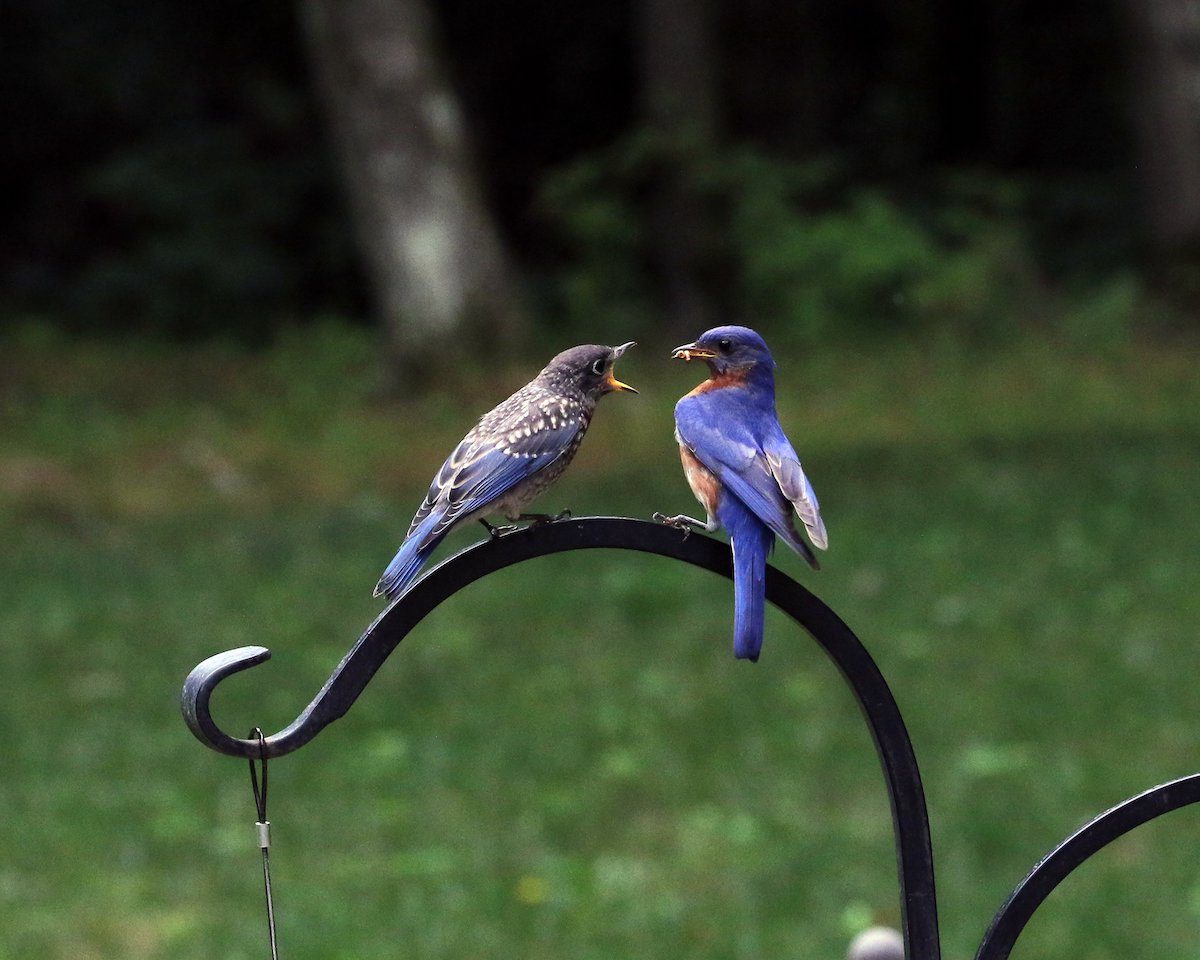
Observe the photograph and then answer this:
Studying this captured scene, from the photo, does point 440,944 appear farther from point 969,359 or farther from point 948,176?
point 948,176

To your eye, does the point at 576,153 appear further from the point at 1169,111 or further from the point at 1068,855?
the point at 1068,855

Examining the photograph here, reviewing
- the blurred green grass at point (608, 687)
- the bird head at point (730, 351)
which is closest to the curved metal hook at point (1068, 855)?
the bird head at point (730, 351)

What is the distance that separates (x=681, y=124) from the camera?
45.1 ft

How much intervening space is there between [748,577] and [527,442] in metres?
0.31

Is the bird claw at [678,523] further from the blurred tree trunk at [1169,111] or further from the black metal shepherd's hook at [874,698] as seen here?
the blurred tree trunk at [1169,111]

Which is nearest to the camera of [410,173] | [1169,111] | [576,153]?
[410,173]

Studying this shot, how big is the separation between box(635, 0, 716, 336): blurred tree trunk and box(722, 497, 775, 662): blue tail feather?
11.8 m

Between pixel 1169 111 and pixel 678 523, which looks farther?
pixel 1169 111

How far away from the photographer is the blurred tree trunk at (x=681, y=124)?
45.0ft

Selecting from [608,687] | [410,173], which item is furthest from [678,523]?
[410,173]

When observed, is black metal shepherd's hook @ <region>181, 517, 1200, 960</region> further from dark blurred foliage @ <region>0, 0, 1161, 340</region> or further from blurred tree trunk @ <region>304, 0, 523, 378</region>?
dark blurred foliage @ <region>0, 0, 1161, 340</region>

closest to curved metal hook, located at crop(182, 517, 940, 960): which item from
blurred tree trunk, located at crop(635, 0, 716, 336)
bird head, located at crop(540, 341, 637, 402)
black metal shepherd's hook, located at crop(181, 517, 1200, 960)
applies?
black metal shepherd's hook, located at crop(181, 517, 1200, 960)

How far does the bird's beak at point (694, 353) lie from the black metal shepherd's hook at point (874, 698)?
181 millimetres

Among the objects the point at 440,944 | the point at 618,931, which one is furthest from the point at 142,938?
the point at 618,931
